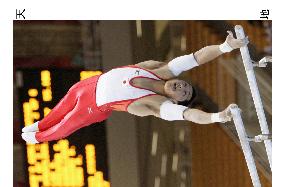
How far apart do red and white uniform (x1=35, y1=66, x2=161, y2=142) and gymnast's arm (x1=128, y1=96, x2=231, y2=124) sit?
A: 0.04 metres

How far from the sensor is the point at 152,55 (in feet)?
5.43

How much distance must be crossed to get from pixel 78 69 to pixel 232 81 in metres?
0.47

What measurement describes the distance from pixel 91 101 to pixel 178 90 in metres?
0.26

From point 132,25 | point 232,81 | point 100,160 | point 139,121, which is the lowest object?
point 100,160

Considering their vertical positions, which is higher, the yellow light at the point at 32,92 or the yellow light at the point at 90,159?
the yellow light at the point at 32,92

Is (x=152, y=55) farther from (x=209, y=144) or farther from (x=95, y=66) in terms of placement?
(x=209, y=144)

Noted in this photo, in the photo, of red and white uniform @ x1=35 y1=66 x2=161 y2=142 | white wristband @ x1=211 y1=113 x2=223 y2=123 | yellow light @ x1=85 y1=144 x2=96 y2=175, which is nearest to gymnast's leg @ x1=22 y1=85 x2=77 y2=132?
red and white uniform @ x1=35 y1=66 x2=161 y2=142

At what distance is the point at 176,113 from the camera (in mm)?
1573

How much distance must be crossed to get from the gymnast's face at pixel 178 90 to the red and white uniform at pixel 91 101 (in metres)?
0.04

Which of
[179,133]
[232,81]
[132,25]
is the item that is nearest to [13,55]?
[132,25]

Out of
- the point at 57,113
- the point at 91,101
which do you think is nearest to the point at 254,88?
the point at 91,101

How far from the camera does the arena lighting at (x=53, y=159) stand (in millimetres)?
1662
